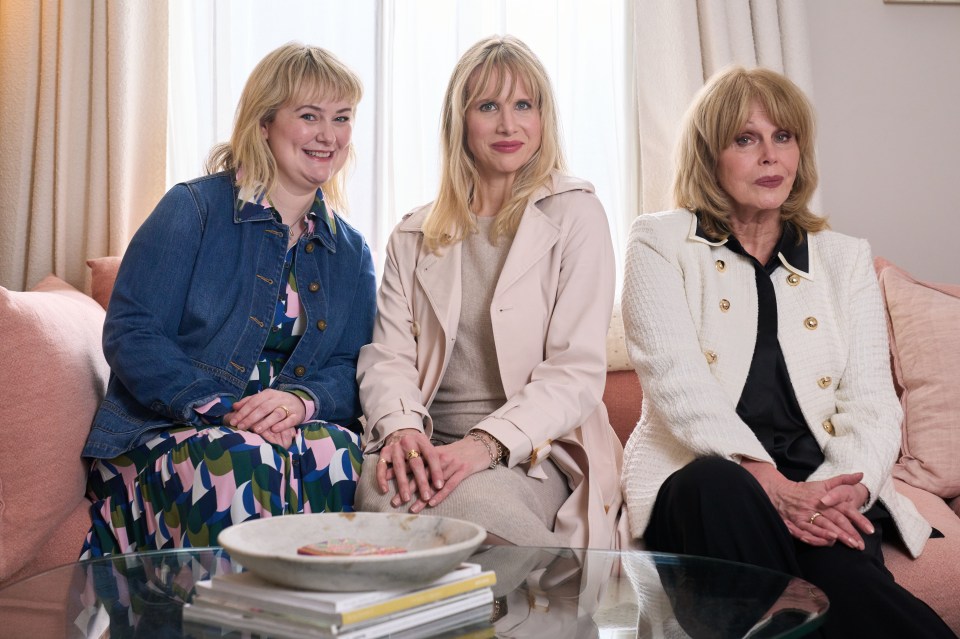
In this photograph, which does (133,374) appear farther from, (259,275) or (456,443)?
→ (456,443)

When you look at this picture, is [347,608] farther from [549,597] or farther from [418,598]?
[549,597]

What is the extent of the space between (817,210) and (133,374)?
80.4 inches

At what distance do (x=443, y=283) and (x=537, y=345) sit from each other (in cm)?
24

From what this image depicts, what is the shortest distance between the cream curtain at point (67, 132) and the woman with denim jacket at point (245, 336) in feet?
2.02

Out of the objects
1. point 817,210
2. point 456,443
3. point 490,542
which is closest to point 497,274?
point 456,443

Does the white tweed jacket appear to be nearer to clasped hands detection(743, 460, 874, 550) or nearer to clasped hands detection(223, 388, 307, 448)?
clasped hands detection(743, 460, 874, 550)

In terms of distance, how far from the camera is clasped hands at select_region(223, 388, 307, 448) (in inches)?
74.3

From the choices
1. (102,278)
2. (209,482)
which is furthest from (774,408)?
(102,278)

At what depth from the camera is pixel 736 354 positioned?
6.23ft

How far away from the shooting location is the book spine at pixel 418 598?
0.97 metres

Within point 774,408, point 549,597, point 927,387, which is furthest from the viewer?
point 927,387

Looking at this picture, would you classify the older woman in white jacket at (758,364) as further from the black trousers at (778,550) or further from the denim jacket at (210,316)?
the denim jacket at (210,316)

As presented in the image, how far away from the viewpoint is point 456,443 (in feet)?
5.93

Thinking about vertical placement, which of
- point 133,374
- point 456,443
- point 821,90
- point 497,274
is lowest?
point 456,443
